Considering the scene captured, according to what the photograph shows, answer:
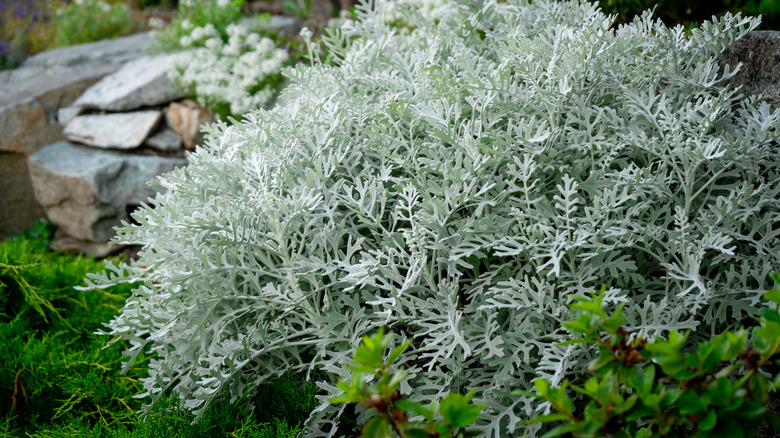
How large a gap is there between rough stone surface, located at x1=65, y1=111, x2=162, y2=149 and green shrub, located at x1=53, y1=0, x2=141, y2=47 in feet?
7.37

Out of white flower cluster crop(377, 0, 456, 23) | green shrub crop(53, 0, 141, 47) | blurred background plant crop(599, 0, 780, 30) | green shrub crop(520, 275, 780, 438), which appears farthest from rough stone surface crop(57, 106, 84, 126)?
green shrub crop(520, 275, 780, 438)

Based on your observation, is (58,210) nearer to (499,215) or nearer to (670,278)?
(499,215)

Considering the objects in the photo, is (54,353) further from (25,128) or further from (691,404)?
(25,128)

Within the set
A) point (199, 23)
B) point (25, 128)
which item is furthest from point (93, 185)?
point (199, 23)

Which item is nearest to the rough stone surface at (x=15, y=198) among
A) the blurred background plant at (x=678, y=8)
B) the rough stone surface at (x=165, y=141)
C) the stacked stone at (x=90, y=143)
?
the stacked stone at (x=90, y=143)

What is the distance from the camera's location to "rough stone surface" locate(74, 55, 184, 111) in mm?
4715

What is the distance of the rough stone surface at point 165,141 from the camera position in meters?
4.65

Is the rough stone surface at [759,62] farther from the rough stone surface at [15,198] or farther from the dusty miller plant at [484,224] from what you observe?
the rough stone surface at [15,198]

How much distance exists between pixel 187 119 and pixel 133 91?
18.7 inches

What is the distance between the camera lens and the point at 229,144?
214 cm

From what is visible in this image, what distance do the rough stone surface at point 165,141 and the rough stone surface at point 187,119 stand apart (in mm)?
53

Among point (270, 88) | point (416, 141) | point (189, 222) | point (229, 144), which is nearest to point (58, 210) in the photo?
point (270, 88)

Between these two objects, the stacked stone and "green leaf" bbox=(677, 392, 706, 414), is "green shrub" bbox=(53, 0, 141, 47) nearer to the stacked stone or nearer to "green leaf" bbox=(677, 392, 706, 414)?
the stacked stone

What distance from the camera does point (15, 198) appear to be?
15.9 ft
